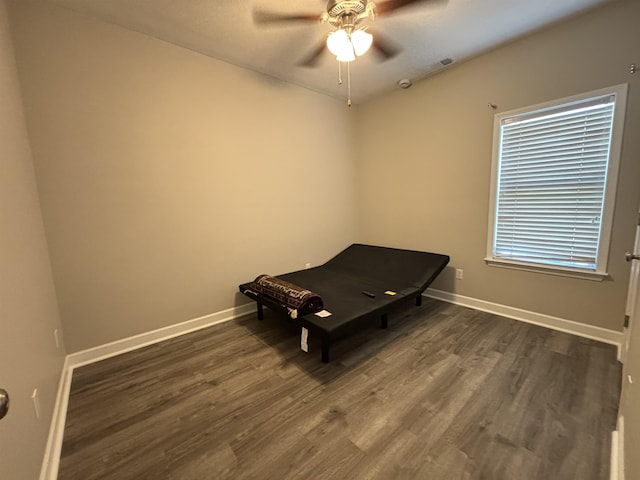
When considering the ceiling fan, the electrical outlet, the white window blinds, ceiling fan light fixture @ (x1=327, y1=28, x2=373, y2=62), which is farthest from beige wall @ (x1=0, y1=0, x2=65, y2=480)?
the white window blinds

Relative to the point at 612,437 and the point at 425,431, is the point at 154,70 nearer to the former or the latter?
the point at 425,431

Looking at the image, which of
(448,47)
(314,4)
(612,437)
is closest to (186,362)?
(612,437)

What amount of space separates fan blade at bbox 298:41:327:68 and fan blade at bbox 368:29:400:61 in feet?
1.39

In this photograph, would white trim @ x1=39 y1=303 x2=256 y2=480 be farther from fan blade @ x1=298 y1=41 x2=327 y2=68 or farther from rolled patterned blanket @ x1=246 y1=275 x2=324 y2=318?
fan blade @ x1=298 y1=41 x2=327 y2=68

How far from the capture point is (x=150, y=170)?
2326 mm

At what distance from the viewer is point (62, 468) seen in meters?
1.29

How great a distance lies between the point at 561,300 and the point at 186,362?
335 centimetres

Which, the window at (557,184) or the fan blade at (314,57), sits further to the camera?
the fan blade at (314,57)

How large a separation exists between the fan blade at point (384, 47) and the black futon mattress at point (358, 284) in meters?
2.15

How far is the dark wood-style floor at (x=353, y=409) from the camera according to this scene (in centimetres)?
128

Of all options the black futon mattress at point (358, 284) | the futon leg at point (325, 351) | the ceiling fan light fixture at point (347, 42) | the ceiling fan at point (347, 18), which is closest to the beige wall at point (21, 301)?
the black futon mattress at point (358, 284)

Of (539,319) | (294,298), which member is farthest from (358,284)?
(539,319)

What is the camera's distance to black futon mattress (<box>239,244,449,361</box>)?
2.06 metres

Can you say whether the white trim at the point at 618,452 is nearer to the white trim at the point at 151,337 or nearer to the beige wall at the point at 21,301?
the beige wall at the point at 21,301
